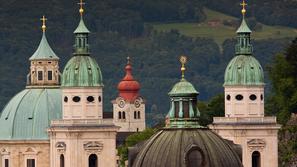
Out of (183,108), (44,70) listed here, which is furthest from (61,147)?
(183,108)

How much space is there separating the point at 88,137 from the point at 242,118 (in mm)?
8208

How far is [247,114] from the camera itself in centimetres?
12394

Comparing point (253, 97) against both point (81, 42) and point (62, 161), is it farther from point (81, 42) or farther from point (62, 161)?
point (62, 161)

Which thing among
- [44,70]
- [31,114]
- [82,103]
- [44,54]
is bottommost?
[82,103]

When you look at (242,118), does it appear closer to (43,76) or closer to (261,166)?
(261,166)

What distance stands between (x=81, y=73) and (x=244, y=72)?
28.5ft

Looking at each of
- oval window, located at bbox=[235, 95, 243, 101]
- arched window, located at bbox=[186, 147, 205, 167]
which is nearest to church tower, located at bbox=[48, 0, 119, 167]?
oval window, located at bbox=[235, 95, 243, 101]

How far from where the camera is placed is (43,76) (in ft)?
476

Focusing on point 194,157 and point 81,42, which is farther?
point 81,42

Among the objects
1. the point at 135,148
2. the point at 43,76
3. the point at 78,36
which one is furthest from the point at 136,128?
the point at 135,148

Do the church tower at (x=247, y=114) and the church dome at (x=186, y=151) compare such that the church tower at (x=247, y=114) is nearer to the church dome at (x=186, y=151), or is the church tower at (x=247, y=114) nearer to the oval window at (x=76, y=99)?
the oval window at (x=76, y=99)

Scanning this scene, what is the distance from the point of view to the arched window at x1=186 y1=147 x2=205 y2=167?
66.0 meters

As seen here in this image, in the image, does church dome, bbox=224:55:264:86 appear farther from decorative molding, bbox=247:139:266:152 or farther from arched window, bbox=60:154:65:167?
arched window, bbox=60:154:65:167

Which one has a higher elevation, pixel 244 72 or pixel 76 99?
pixel 244 72
